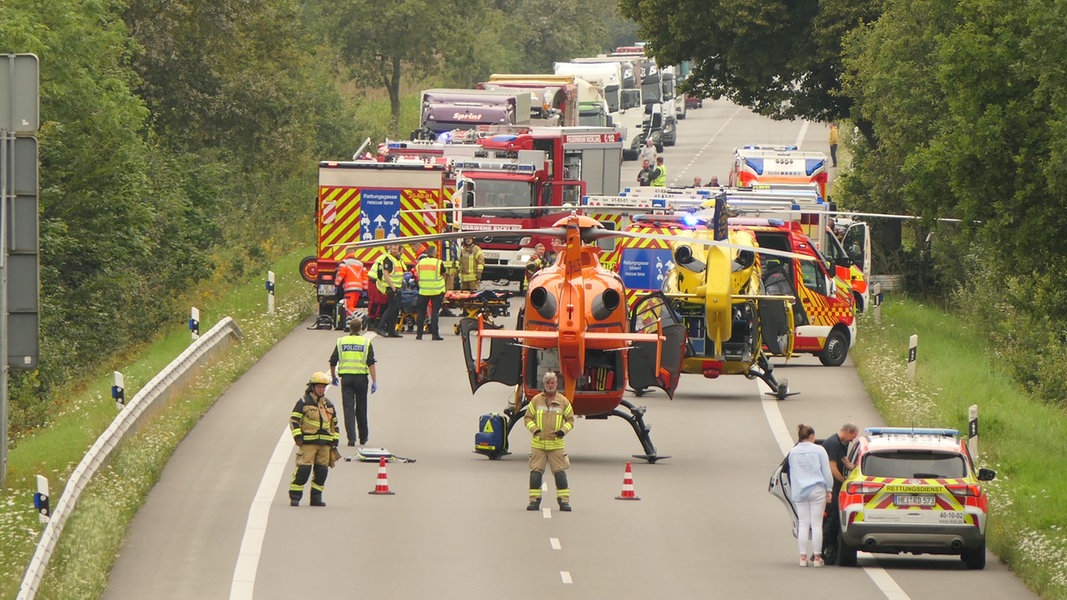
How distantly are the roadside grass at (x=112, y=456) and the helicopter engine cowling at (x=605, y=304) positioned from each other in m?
5.47

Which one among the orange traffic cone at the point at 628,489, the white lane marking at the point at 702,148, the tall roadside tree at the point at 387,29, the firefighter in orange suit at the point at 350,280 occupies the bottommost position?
the orange traffic cone at the point at 628,489

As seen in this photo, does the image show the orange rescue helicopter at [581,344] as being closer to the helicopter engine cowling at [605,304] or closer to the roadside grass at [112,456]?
the helicopter engine cowling at [605,304]

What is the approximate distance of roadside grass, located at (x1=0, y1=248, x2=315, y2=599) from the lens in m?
17.9

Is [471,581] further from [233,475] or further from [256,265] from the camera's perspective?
[256,265]

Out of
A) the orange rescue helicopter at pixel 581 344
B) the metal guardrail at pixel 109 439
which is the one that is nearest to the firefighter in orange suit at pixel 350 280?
the metal guardrail at pixel 109 439

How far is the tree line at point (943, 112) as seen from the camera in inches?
911

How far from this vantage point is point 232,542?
65.1ft

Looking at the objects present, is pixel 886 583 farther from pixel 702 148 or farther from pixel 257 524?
pixel 702 148

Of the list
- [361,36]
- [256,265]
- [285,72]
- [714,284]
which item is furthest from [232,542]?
[361,36]

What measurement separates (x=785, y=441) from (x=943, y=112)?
14.2 meters

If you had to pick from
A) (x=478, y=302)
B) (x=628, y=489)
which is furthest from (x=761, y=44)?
(x=628, y=489)

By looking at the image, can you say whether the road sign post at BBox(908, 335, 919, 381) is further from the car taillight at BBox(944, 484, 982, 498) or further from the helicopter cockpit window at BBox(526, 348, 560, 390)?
the car taillight at BBox(944, 484, 982, 498)

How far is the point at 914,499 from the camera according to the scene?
728 inches

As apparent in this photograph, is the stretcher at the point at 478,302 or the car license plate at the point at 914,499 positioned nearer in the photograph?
the car license plate at the point at 914,499
